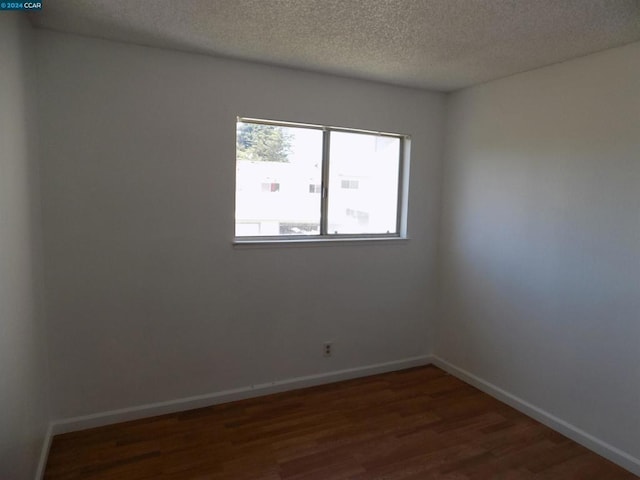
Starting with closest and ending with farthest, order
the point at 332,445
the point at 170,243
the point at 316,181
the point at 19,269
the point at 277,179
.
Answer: the point at 19,269 < the point at 332,445 < the point at 170,243 < the point at 277,179 < the point at 316,181

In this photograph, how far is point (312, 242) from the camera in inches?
122

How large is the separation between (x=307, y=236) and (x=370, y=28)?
156cm

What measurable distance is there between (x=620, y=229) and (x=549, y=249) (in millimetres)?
447

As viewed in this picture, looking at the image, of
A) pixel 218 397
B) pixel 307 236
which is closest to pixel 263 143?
pixel 307 236

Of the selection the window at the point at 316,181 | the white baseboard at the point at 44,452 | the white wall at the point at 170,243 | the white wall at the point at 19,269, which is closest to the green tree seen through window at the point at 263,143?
the window at the point at 316,181

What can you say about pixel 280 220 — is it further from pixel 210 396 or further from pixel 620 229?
pixel 620 229

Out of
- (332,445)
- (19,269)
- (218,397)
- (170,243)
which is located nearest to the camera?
(19,269)

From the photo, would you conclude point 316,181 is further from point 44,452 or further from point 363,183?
point 44,452

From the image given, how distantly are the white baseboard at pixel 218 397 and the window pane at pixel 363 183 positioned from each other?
1203mm

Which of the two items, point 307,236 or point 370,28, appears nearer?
point 370,28

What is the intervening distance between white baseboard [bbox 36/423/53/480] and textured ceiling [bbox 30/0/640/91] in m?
2.34

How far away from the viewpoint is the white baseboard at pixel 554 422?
2312mm

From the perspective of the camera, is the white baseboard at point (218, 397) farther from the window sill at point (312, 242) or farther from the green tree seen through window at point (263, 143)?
the green tree seen through window at point (263, 143)

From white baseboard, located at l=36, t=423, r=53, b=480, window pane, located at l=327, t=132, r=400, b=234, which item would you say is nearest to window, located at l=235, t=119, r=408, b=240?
window pane, located at l=327, t=132, r=400, b=234
